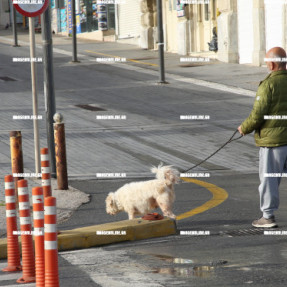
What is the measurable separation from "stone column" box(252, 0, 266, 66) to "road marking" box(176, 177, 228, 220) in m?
17.7

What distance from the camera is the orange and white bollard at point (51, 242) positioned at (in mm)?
6244

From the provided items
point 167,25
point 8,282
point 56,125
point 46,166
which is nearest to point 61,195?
point 56,125

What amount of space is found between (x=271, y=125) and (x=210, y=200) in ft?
8.52

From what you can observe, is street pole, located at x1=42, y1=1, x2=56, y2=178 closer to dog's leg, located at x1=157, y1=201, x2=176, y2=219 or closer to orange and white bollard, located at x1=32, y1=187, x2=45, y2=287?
dog's leg, located at x1=157, y1=201, x2=176, y2=219

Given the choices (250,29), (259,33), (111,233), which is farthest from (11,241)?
(250,29)

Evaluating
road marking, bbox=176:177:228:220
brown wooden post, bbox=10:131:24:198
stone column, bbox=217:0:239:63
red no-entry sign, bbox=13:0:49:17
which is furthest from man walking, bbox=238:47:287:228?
stone column, bbox=217:0:239:63

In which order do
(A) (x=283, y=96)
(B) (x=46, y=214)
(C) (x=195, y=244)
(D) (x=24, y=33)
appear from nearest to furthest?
1. (B) (x=46, y=214)
2. (C) (x=195, y=244)
3. (A) (x=283, y=96)
4. (D) (x=24, y=33)

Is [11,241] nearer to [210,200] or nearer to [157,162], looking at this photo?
[210,200]

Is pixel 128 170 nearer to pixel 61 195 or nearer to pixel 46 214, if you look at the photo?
pixel 61 195

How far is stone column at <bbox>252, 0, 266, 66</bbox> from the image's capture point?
102 feet

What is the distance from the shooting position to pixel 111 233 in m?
9.10

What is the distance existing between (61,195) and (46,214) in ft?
20.2

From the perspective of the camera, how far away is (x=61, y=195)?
12.4 meters

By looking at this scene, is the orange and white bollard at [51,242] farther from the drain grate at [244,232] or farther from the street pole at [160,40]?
the street pole at [160,40]
